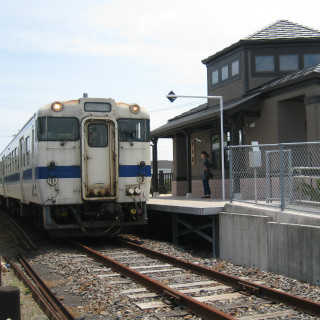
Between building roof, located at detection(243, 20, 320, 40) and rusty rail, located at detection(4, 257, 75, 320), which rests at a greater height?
building roof, located at detection(243, 20, 320, 40)

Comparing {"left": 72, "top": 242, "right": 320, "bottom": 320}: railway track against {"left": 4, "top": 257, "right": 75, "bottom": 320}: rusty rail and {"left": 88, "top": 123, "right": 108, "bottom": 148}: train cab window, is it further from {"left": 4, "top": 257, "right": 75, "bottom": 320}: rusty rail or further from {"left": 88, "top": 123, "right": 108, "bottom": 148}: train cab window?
{"left": 88, "top": 123, "right": 108, "bottom": 148}: train cab window

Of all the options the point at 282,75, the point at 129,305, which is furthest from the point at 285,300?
the point at 282,75

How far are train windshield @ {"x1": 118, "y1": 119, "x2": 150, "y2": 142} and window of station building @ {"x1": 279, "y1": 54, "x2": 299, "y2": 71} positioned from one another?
7.64 m

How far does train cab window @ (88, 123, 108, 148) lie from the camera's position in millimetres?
11375

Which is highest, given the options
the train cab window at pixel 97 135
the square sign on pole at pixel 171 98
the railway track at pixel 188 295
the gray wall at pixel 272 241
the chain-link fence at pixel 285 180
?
the square sign on pole at pixel 171 98

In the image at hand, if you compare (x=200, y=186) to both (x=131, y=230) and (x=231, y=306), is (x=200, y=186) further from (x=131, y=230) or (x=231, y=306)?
(x=231, y=306)

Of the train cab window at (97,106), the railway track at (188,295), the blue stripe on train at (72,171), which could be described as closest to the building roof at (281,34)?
the train cab window at (97,106)

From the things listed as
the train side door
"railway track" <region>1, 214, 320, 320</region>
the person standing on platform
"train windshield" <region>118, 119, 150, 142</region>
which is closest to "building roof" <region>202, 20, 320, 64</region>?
the person standing on platform

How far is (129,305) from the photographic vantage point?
6266 millimetres

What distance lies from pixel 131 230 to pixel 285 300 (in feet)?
30.2

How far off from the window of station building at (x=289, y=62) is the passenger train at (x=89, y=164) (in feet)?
24.8

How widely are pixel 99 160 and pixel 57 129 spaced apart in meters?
1.16

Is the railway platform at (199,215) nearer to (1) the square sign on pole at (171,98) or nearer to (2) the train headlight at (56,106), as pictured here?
(2) the train headlight at (56,106)

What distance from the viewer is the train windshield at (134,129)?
38.3ft
